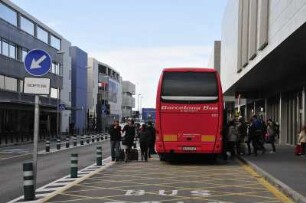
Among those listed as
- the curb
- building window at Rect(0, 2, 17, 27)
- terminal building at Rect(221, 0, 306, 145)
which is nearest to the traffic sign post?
the curb

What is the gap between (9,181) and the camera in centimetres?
1678

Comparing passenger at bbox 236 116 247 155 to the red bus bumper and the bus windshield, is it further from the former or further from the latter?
the bus windshield

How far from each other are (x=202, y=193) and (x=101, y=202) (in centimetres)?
256

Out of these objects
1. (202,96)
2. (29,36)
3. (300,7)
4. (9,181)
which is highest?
(29,36)

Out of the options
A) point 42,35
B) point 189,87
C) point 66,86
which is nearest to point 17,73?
point 42,35

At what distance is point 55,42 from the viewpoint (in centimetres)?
7619

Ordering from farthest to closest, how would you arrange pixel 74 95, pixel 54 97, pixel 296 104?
pixel 74 95 → pixel 54 97 → pixel 296 104

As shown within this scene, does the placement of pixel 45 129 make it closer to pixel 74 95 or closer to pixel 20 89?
pixel 20 89

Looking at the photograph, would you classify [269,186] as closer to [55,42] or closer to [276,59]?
[276,59]

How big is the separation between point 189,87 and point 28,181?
36.6 ft

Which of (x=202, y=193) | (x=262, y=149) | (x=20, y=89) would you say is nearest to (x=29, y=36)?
(x=20, y=89)

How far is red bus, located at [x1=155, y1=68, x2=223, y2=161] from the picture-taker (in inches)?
→ 870

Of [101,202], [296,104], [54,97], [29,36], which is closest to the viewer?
[101,202]

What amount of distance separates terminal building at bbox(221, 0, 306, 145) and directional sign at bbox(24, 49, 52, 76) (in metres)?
7.40
